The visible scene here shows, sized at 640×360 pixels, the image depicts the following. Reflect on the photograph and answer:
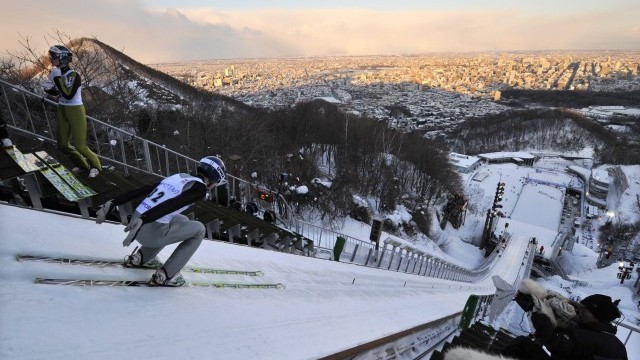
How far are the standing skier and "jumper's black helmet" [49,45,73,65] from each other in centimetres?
316

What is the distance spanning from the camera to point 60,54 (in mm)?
5262

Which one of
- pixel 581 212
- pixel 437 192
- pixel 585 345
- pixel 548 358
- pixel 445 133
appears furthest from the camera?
pixel 445 133

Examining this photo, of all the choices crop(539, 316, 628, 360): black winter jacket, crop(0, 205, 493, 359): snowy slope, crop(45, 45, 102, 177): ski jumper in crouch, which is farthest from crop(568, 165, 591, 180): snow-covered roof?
crop(45, 45, 102, 177): ski jumper in crouch

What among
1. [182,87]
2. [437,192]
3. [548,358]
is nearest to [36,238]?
[548,358]

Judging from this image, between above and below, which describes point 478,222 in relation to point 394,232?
below

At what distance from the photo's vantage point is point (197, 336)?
125 inches

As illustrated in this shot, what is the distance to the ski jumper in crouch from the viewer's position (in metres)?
5.33

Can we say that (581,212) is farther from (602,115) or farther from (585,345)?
(602,115)

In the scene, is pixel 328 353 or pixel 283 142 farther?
pixel 283 142

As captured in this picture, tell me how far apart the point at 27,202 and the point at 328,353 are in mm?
4711

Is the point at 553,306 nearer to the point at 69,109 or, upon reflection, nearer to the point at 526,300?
the point at 526,300

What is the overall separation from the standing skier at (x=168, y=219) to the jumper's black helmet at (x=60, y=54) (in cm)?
316

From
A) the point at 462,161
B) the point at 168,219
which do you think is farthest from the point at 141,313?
the point at 462,161

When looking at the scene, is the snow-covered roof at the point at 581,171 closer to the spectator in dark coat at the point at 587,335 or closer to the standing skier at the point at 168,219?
the spectator in dark coat at the point at 587,335
